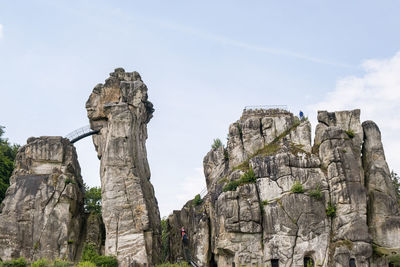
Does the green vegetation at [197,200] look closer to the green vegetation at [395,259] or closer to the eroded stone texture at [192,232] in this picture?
the eroded stone texture at [192,232]

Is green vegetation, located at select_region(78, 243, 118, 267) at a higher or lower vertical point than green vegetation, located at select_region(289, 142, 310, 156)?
lower

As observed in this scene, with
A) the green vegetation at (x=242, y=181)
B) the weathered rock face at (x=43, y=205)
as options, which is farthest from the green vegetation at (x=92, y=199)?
the green vegetation at (x=242, y=181)

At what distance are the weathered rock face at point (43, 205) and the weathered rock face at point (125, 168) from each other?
12.2 feet

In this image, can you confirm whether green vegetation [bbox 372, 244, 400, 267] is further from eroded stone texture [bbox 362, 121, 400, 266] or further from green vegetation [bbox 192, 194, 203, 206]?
green vegetation [bbox 192, 194, 203, 206]

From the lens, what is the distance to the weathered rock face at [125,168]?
42781mm

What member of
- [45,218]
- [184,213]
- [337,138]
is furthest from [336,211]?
[45,218]

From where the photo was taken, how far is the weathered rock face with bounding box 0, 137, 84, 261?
141 ft

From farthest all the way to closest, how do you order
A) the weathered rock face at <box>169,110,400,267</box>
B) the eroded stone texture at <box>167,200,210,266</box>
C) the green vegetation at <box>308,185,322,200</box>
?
the eroded stone texture at <box>167,200,210,266</box>, the green vegetation at <box>308,185,322,200</box>, the weathered rock face at <box>169,110,400,267</box>

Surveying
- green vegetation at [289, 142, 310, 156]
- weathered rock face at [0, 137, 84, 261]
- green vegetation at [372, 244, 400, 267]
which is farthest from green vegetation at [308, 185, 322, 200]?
weathered rock face at [0, 137, 84, 261]

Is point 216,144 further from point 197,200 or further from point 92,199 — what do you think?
point 92,199

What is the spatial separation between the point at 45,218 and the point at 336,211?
26584 mm

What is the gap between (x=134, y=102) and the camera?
49375 mm

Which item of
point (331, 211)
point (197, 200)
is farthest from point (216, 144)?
point (331, 211)

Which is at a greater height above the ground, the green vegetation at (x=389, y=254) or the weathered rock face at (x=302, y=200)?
the weathered rock face at (x=302, y=200)
